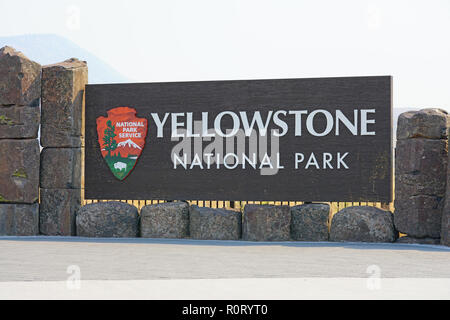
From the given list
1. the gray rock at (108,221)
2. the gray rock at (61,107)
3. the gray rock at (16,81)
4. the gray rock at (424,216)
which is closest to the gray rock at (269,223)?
the gray rock at (424,216)

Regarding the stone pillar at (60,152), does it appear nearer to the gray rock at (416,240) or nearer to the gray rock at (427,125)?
the gray rock at (416,240)

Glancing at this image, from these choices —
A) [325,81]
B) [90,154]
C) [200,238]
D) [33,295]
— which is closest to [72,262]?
[33,295]

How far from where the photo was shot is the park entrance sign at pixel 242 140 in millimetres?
11789

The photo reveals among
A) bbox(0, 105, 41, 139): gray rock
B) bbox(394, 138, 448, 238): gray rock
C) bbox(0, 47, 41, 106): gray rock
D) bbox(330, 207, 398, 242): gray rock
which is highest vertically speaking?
bbox(0, 47, 41, 106): gray rock

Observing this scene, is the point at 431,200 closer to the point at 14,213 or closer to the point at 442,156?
the point at 442,156

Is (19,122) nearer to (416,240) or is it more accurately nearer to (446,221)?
(416,240)

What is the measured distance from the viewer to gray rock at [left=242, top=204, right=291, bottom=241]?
1154cm

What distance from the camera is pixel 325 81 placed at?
1198cm

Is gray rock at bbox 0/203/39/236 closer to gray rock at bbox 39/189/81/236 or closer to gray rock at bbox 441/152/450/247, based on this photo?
gray rock at bbox 39/189/81/236

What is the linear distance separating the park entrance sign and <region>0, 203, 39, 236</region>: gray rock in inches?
47.4

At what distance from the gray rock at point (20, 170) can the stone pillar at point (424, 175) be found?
6.94 meters

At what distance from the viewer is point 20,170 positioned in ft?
40.4

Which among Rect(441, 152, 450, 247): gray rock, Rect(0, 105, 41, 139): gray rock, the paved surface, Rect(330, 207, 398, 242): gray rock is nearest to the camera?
the paved surface

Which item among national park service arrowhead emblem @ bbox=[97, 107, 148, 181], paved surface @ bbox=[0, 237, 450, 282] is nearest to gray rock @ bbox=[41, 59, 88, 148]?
national park service arrowhead emblem @ bbox=[97, 107, 148, 181]
